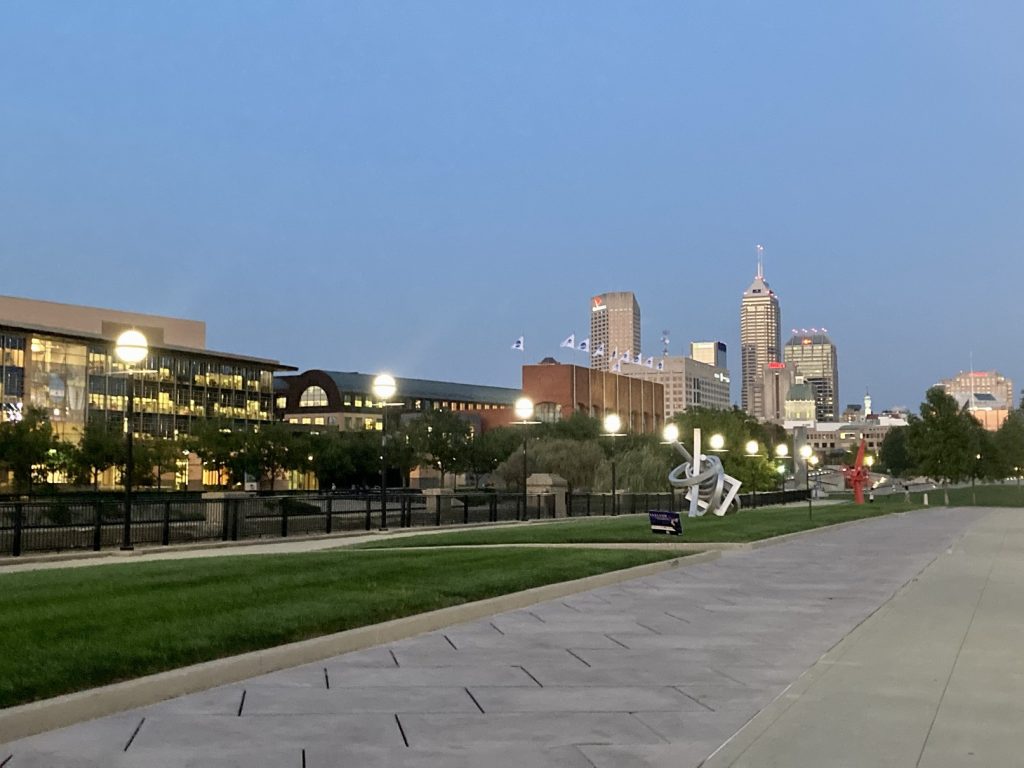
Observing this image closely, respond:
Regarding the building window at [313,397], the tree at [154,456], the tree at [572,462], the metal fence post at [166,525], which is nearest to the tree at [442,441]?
the tree at [154,456]

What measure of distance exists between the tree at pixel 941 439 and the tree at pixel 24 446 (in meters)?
65.5

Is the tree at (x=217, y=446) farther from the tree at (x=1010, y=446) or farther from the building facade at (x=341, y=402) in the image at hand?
Answer: the tree at (x=1010, y=446)

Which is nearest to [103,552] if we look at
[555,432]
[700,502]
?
[700,502]

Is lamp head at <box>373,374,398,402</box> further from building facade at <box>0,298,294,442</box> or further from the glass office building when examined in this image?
building facade at <box>0,298,294,442</box>

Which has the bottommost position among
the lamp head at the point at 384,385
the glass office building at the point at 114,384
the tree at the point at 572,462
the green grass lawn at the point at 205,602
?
the green grass lawn at the point at 205,602

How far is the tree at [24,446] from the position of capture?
6425cm

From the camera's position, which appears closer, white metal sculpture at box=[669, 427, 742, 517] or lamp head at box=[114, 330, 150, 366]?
lamp head at box=[114, 330, 150, 366]

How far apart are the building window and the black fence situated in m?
115

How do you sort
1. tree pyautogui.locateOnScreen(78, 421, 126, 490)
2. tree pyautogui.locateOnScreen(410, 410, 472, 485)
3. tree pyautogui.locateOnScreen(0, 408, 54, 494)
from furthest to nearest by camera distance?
tree pyautogui.locateOnScreen(410, 410, 472, 485) → tree pyautogui.locateOnScreen(78, 421, 126, 490) → tree pyautogui.locateOnScreen(0, 408, 54, 494)

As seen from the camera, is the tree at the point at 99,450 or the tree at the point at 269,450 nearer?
the tree at the point at 99,450

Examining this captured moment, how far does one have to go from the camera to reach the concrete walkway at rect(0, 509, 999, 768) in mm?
6715

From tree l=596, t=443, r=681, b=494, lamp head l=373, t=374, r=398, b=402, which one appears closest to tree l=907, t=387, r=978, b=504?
tree l=596, t=443, r=681, b=494

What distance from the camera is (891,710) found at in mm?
8008

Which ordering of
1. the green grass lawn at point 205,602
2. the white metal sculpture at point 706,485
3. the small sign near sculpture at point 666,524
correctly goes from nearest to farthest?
the green grass lawn at point 205,602
the small sign near sculpture at point 666,524
the white metal sculpture at point 706,485
